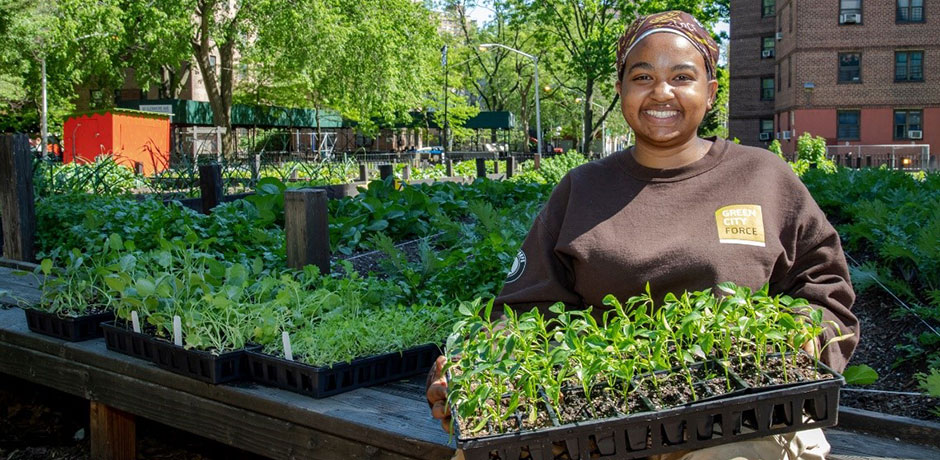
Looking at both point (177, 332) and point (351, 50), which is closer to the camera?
point (177, 332)

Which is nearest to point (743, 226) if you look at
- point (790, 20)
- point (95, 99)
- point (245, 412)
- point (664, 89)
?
point (664, 89)

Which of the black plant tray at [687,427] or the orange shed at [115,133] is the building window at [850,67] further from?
the black plant tray at [687,427]

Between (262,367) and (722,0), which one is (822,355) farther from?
(722,0)

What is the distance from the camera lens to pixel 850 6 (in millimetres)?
40844

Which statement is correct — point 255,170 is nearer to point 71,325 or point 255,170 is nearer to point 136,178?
point 136,178

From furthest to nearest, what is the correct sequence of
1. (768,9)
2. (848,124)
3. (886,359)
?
1. (768,9)
2. (848,124)
3. (886,359)

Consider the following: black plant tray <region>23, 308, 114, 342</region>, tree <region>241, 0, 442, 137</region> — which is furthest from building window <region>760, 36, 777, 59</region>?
black plant tray <region>23, 308, 114, 342</region>

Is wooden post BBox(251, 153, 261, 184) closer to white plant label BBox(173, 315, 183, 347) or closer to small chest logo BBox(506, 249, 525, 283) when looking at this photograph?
white plant label BBox(173, 315, 183, 347)

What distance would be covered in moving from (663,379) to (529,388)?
0.33m

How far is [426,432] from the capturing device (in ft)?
11.0

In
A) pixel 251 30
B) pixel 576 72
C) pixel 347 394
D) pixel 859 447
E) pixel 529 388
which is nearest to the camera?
pixel 529 388

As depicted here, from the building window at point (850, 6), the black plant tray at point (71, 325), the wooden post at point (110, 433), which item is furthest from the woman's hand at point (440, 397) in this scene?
the building window at point (850, 6)

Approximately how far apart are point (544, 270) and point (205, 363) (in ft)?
5.90

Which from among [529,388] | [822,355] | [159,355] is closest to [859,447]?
[822,355]
